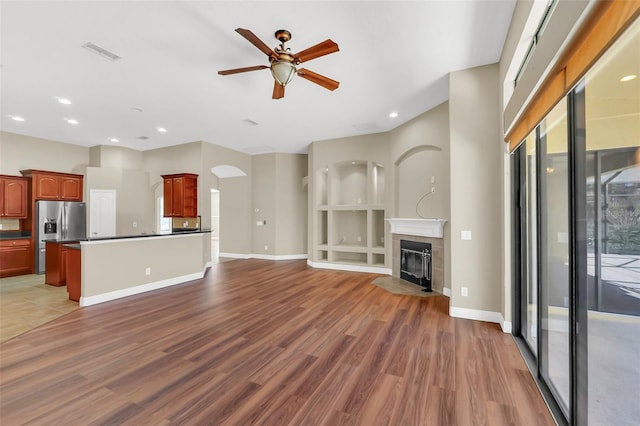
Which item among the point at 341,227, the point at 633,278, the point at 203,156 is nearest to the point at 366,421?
the point at 633,278

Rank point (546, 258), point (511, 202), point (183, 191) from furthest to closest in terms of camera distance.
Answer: point (183, 191) < point (511, 202) < point (546, 258)

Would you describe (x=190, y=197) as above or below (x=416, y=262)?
above

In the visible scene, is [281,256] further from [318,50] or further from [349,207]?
[318,50]

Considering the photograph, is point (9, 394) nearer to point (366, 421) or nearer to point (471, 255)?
point (366, 421)

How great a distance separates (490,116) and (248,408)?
160 inches

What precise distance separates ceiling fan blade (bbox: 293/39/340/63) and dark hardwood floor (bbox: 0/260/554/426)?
306 centimetres

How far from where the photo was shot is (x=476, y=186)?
11.5ft

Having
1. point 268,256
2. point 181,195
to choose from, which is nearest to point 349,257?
point 268,256

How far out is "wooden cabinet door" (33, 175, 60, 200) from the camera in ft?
20.6

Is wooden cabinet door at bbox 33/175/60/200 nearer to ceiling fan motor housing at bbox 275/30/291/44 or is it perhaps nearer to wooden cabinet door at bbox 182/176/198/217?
wooden cabinet door at bbox 182/176/198/217

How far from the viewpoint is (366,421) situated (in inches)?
70.6

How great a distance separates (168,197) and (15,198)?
10.5ft

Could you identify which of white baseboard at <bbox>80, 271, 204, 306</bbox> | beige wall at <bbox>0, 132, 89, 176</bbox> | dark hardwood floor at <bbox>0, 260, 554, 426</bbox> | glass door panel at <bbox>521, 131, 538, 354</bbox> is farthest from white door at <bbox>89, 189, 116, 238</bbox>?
glass door panel at <bbox>521, 131, 538, 354</bbox>

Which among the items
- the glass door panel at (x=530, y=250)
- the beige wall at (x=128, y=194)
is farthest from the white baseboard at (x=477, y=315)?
the beige wall at (x=128, y=194)
